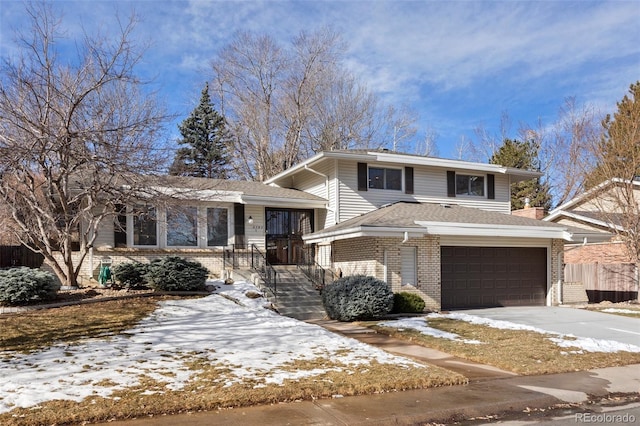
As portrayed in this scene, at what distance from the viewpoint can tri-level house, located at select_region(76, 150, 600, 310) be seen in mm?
15484

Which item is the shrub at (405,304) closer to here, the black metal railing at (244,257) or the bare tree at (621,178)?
the black metal railing at (244,257)

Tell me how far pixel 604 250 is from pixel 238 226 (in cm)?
1866

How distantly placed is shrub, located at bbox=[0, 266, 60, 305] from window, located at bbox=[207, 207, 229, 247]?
648 centimetres

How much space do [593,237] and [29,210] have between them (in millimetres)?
18242

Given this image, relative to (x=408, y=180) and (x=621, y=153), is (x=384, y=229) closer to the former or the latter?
(x=408, y=180)

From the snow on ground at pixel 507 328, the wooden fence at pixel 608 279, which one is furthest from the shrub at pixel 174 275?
the wooden fence at pixel 608 279

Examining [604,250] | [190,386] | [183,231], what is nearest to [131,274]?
[183,231]

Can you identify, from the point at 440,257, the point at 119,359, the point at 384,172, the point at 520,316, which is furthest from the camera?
the point at 384,172

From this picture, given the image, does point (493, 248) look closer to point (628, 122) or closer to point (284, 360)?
point (628, 122)

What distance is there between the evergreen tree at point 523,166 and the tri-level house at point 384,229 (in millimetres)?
14268

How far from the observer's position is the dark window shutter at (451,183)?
20.0 m

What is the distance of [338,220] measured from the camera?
Answer: 17.8 meters

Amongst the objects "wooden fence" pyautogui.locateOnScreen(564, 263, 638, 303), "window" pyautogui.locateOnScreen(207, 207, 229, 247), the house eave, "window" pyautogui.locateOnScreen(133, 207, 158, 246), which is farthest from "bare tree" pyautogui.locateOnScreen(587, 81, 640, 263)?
"window" pyautogui.locateOnScreen(133, 207, 158, 246)

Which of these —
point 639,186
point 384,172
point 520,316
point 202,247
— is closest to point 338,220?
point 384,172
